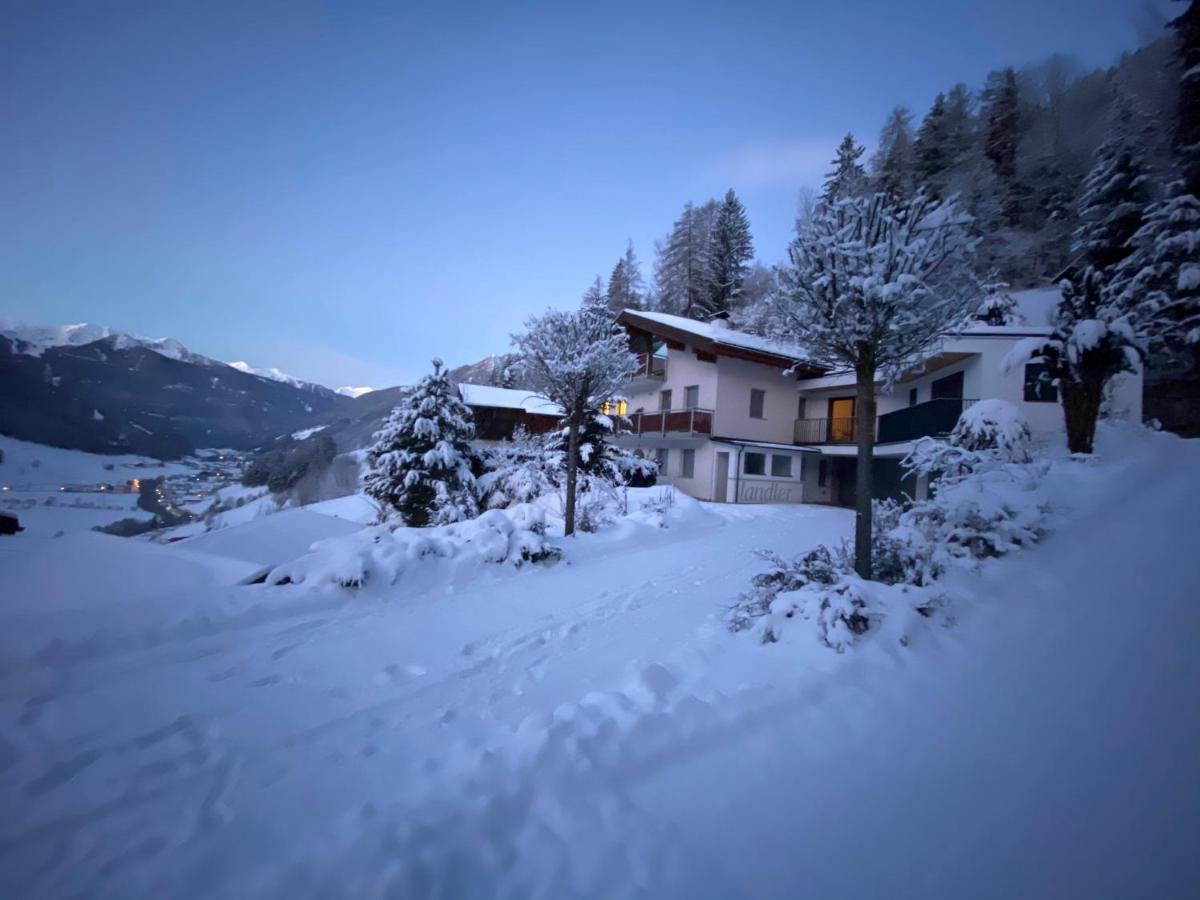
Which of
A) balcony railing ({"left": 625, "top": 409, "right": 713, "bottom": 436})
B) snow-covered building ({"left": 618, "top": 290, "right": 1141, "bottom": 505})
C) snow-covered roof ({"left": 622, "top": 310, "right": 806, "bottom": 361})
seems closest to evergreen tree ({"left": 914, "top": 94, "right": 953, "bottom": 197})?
snow-covered building ({"left": 618, "top": 290, "right": 1141, "bottom": 505})

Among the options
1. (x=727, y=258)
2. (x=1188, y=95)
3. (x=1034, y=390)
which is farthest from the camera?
(x=727, y=258)

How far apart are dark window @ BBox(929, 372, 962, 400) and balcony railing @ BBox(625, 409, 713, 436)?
26.1 ft

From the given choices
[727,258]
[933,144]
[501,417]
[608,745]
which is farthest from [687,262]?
[608,745]

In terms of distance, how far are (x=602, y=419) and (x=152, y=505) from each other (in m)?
10.2

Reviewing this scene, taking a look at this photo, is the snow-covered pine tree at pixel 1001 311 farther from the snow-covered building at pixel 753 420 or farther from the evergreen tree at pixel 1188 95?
the evergreen tree at pixel 1188 95

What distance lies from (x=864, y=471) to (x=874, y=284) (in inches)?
80.8

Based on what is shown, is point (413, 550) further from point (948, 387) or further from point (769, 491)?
point (948, 387)

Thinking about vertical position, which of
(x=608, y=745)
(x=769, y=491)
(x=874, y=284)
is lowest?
(x=608, y=745)

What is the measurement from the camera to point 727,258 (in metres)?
37.3

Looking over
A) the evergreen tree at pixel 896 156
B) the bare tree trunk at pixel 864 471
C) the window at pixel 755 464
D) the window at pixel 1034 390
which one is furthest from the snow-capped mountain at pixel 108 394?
the evergreen tree at pixel 896 156

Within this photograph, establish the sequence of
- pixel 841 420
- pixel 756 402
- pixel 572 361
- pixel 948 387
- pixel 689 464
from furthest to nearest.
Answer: pixel 689 464
pixel 756 402
pixel 841 420
pixel 948 387
pixel 572 361

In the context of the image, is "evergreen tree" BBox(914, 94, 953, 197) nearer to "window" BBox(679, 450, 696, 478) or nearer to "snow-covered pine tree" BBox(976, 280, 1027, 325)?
"snow-covered pine tree" BBox(976, 280, 1027, 325)

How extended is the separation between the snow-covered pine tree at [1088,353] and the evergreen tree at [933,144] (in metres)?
25.1

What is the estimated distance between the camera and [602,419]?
1445cm
